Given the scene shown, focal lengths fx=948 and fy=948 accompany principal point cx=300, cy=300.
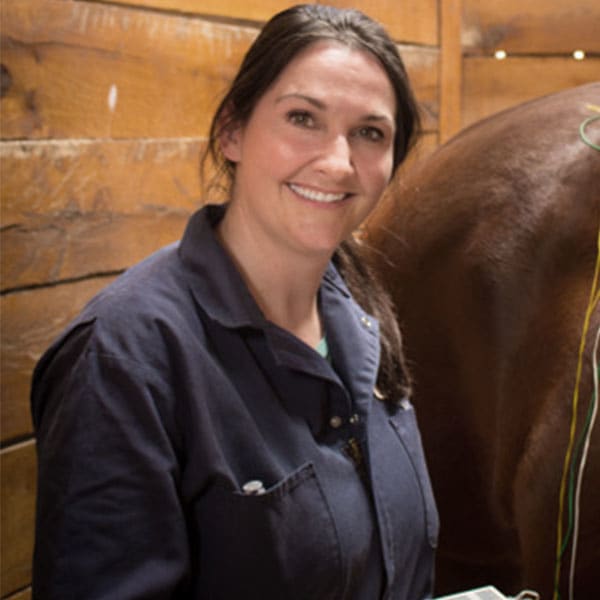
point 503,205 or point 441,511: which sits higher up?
point 503,205

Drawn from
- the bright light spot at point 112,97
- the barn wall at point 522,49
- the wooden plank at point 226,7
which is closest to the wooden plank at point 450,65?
the barn wall at point 522,49

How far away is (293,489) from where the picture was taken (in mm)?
892

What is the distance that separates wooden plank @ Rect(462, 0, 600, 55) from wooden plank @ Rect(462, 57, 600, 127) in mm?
28

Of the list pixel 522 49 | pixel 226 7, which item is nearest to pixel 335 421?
pixel 226 7

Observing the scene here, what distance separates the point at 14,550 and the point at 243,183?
59 cm

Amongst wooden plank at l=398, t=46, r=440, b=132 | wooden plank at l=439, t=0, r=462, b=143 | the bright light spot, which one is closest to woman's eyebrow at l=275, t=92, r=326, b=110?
the bright light spot

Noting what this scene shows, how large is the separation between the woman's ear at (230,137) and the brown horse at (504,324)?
19.0 inches

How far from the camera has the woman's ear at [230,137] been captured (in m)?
1.01

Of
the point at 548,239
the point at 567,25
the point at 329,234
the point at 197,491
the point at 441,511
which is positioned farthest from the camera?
the point at 567,25

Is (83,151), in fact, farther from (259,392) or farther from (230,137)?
(259,392)

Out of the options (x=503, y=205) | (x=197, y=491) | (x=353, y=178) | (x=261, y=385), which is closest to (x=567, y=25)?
(x=503, y=205)

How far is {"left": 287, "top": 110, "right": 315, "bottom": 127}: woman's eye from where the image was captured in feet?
A: 3.09

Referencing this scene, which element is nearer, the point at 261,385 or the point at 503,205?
the point at 261,385

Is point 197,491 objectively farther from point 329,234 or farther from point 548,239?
point 548,239
